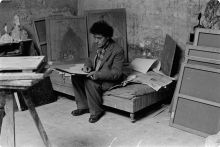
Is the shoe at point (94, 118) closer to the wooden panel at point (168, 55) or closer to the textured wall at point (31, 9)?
the wooden panel at point (168, 55)

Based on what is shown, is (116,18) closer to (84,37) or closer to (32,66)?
(84,37)

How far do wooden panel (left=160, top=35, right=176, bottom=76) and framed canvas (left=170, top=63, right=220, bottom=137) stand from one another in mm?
727

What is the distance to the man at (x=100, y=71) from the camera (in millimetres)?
4285

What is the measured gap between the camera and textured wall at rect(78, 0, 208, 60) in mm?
4801

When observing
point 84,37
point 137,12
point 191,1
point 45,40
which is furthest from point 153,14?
point 45,40

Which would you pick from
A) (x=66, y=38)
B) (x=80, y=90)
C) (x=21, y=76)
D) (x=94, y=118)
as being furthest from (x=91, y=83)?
(x=21, y=76)

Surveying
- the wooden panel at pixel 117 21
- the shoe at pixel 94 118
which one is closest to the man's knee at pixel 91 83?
the shoe at pixel 94 118

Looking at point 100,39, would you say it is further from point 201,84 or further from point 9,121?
point 9,121

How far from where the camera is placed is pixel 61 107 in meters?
4.93

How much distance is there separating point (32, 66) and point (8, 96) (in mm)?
392

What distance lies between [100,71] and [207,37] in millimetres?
1426

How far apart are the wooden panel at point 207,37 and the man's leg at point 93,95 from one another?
141 centimetres

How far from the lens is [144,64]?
5059 millimetres

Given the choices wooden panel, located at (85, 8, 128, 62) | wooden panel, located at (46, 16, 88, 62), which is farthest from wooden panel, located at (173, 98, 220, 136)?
wooden panel, located at (46, 16, 88, 62)
